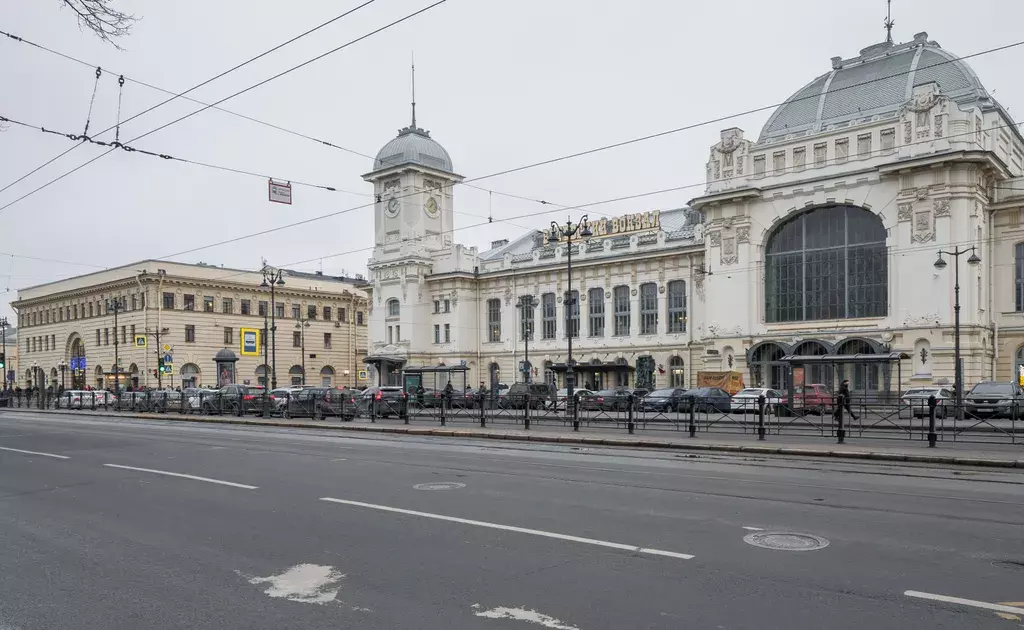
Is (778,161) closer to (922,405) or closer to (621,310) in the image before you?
(621,310)

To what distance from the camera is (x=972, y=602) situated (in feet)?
19.3

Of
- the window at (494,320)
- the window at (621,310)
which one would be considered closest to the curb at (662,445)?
the window at (621,310)

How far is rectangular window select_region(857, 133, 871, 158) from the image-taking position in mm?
48625

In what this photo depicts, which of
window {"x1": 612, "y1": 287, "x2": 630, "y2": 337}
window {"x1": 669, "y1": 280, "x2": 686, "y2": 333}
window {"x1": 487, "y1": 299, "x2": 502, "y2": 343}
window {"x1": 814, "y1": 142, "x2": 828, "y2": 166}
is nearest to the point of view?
window {"x1": 814, "y1": 142, "x2": 828, "y2": 166}

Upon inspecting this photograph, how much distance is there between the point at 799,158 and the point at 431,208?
3515 centimetres

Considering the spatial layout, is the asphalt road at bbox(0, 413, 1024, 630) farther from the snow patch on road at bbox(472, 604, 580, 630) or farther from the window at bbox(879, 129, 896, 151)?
the window at bbox(879, 129, 896, 151)

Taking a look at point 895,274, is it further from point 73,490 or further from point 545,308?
point 73,490

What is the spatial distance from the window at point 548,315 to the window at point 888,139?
95.7ft

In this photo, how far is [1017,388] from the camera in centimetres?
3177

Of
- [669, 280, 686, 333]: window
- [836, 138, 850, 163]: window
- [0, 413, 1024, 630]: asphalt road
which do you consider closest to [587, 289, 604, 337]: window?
[669, 280, 686, 333]: window

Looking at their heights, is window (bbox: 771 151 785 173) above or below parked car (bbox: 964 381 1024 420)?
above

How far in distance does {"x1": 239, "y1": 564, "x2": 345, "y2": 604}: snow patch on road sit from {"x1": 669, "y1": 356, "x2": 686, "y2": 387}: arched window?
180 feet

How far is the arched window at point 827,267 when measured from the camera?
49.1 metres

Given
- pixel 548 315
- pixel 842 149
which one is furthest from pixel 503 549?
pixel 548 315
